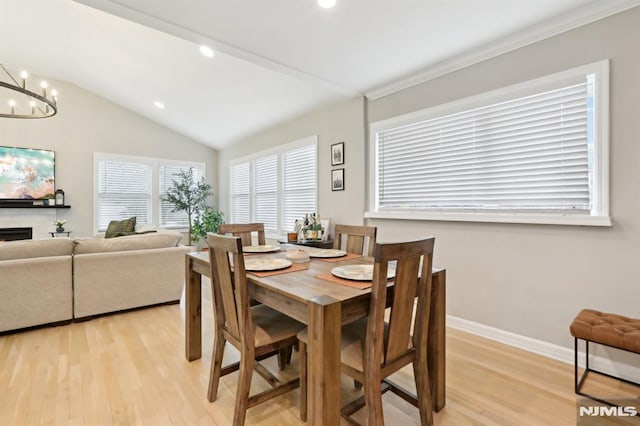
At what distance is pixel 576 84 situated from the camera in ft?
7.20

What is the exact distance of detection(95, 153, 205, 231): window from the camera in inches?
242

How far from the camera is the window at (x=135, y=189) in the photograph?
614 centimetres

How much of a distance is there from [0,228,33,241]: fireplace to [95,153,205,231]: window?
0.99 meters

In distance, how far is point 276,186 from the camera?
545 cm

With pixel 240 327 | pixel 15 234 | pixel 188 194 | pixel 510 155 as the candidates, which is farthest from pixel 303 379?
pixel 15 234

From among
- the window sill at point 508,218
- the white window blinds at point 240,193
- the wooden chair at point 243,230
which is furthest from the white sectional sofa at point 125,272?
the white window blinds at point 240,193

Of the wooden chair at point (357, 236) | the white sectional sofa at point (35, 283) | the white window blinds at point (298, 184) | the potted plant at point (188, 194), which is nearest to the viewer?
the wooden chair at point (357, 236)

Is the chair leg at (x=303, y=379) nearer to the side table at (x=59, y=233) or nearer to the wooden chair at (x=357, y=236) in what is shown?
the wooden chair at (x=357, y=236)

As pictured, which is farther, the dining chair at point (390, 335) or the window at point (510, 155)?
the window at point (510, 155)

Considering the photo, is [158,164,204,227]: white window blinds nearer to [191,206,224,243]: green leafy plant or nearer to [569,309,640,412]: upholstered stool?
[191,206,224,243]: green leafy plant

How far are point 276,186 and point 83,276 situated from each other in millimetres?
3072

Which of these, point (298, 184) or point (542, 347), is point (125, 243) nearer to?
point (298, 184)

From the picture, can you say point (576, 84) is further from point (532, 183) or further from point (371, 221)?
point (371, 221)

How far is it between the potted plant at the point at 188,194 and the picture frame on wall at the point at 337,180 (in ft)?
12.2
